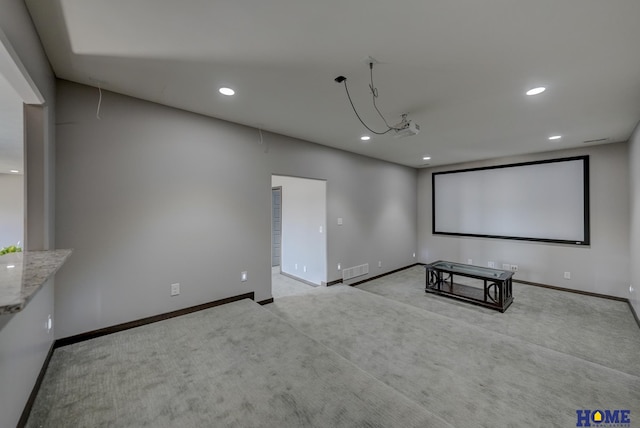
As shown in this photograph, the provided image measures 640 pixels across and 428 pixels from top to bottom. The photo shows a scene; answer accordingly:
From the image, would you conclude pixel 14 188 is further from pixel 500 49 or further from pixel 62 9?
pixel 500 49

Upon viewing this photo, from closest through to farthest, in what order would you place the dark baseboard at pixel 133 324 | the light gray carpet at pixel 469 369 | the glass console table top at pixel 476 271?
the light gray carpet at pixel 469 369
the dark baseboard at pixel 133 324
the glass console table top at pixel 476 271

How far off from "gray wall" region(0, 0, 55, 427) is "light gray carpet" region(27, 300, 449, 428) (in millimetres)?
246

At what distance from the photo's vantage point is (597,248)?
14.6 ft

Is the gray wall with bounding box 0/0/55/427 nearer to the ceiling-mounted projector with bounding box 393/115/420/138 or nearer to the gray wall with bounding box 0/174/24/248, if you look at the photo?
the ceiling-mounted projector with bounding box 393/115/420/138

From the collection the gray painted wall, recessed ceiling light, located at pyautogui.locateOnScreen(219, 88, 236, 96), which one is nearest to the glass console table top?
the gray painted wall

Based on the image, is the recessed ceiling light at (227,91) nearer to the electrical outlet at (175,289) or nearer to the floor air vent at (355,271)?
the electrical outlet at (175,289)

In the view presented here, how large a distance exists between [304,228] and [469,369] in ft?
11.5

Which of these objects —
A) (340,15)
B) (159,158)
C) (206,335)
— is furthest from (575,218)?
(159,158)

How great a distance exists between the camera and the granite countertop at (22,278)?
78 cm

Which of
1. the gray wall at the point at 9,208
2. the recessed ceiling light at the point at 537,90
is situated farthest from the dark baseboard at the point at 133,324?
the gray wall at the point at 9,208

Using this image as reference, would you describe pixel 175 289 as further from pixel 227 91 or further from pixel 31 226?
pixel 227 91

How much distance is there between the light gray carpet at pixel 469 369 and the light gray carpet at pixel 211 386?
42 cm

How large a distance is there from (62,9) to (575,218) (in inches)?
275

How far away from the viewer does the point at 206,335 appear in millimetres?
2562
